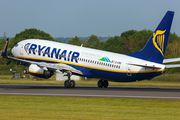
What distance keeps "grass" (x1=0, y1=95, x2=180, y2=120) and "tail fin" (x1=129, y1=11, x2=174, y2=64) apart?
42.0 feet

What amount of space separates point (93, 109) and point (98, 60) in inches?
843

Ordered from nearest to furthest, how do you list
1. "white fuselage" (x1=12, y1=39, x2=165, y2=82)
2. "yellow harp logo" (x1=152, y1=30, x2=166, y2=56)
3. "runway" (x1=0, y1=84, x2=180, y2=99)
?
"runway" (x1=0, y1=84, x2=180, y2=99), "yellow harp logo" (x1=152, y1=30, x2=166, y2=56), "white fuselage" (x1=12, y1=39, x2=165, y2=82)

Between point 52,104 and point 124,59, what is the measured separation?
18458mm

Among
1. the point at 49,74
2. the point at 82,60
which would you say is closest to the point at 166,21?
the point at 82,60

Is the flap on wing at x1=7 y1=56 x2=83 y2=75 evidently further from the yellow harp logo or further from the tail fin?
the yellow harp logo

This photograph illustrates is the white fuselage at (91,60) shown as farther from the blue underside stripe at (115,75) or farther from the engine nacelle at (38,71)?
the engine nacelle at (38,71)

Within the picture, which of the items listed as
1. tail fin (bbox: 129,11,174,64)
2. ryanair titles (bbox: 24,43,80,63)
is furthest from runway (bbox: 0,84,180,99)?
ryanair titles (bbox: 24,43,80,63)

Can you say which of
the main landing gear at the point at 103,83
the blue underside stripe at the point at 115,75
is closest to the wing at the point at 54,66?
the blue underside stripe at the point at 115,75

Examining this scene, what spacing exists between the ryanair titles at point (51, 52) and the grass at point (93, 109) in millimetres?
17990

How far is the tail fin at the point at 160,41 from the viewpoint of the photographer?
133 ft

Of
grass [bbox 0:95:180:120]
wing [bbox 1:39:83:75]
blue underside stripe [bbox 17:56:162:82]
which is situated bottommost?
grass [bbox 0:95:180:120]

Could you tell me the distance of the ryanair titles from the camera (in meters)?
46.8

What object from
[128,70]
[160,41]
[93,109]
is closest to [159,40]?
[160,41]

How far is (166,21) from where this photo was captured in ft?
133
